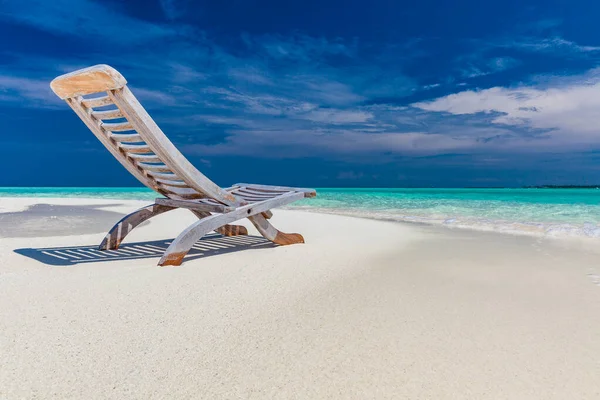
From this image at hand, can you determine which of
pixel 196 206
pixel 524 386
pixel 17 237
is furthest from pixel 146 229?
pixel 524 386

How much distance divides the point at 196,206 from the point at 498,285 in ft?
9.81

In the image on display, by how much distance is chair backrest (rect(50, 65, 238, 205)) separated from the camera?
3527 mm

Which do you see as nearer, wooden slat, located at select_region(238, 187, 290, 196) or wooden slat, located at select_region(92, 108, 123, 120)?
wooden slat, located at select_region(92, 108, 123, 120)

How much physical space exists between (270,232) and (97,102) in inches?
89.9

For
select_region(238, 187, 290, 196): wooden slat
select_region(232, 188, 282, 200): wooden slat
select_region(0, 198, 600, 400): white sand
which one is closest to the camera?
select_region(0, 198, 600, 400): white sand

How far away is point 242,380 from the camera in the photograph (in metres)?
1.80

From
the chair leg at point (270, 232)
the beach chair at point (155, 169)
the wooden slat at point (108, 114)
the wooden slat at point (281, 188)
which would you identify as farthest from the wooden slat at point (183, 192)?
the wooden slat at point (108, 114)

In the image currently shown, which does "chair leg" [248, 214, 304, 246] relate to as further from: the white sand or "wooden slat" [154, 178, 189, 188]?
"wooden slat" [154, 178, 189, 188]

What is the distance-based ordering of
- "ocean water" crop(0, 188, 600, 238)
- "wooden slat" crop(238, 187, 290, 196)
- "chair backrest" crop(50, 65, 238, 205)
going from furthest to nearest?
"ocean water" crop(0, 188, 600, 238), "wooden slat" crop(238, 187, 290, 196), "chair backrest" crop(50, 65, 238, 205)

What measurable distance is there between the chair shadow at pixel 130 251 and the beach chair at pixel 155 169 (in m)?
0.26

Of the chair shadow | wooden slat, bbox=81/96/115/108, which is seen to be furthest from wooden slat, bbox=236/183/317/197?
wooden slat, bbox=81/96/115/108

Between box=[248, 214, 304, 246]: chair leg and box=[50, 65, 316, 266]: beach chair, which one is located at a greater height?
box=[50, 65, 316, 266]: beach chair

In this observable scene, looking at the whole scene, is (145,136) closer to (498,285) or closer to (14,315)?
(14,315)

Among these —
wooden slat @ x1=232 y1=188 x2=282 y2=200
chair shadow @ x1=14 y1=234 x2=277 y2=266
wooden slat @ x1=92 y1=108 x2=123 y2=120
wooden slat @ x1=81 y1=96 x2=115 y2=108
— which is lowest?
chair shadow @ x1=14 y1=234 x2=277 y2=266
